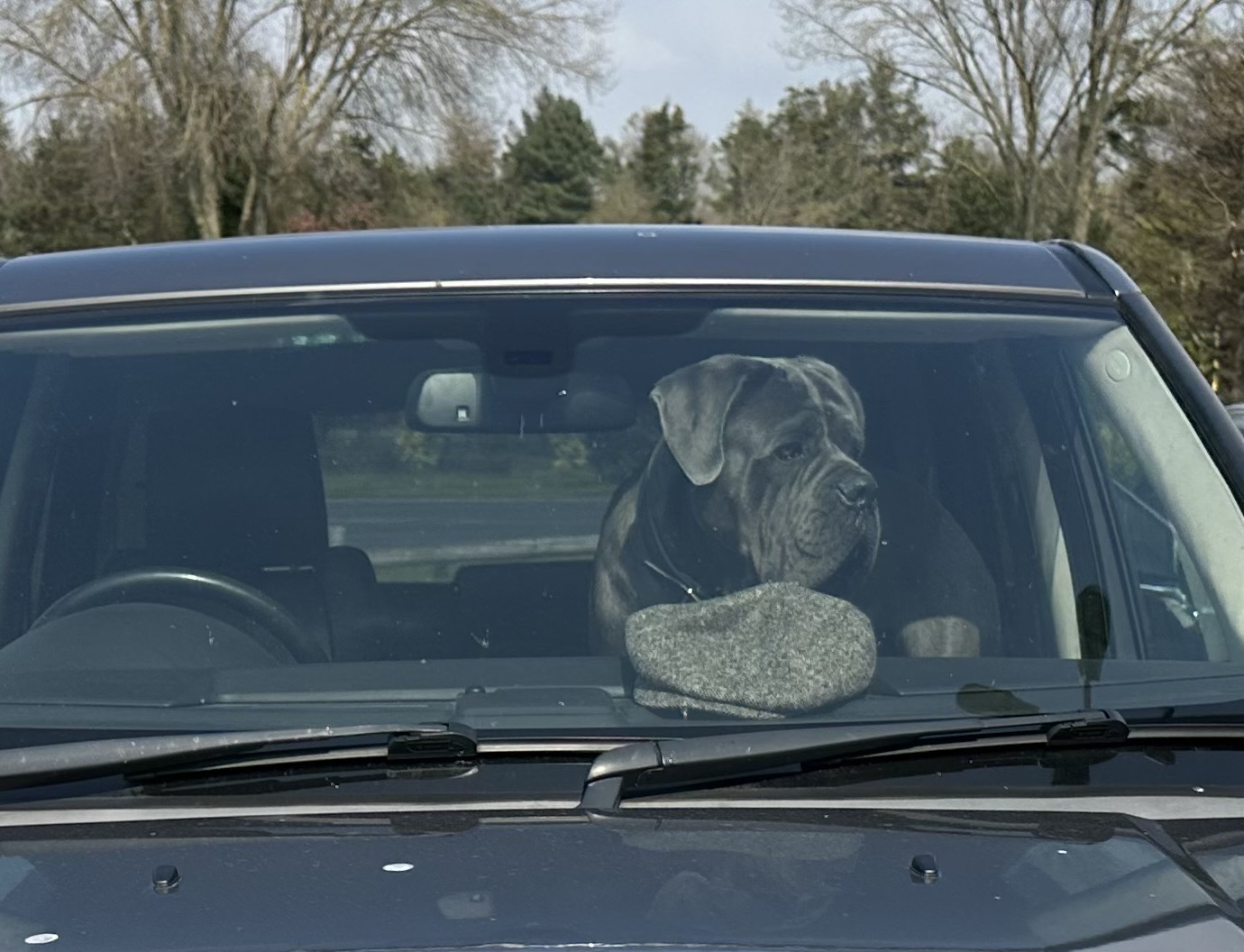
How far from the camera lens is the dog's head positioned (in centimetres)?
234

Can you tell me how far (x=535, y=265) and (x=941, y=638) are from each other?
700mm

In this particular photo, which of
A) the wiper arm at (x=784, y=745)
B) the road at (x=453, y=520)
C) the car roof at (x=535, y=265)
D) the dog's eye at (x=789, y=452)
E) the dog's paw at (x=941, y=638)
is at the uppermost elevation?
the car roof at (x=535, y=265)

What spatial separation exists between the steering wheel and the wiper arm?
0.52m

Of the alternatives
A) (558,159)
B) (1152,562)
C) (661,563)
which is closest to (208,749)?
(661,563)

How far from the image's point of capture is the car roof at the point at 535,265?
2.42 meters

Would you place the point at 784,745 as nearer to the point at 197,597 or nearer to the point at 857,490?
the point at 857,490

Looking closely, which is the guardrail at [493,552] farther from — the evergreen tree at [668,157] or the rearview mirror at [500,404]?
the evergreen tree at [668,157]

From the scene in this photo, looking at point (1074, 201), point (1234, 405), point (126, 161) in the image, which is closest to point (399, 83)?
point (126, 161)

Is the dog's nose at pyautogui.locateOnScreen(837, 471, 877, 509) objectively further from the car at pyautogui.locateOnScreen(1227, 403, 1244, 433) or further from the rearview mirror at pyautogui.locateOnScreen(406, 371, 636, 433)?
the car at pyautogui.locateOnScreen(1227, 403, 1244, 433)

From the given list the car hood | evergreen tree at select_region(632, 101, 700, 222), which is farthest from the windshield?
evergreen tree at select_region(632, 101, 700, 222)

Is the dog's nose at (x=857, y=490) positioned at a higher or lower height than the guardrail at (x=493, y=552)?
higher

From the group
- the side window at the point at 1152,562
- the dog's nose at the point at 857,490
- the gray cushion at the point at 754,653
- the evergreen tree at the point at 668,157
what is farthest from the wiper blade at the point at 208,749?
the evergreen tree at the point at 668,157

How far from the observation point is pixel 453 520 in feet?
8.14

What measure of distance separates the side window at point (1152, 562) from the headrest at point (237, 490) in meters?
1.04
